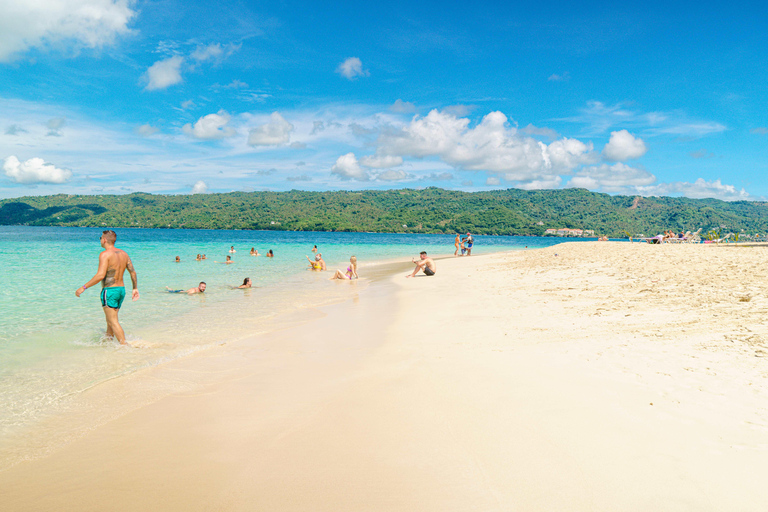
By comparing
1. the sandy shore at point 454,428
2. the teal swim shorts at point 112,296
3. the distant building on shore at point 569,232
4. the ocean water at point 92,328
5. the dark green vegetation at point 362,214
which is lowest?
the ocean water at point 92,328

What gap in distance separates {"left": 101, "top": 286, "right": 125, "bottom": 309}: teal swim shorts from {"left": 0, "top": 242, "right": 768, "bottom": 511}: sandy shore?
2.48 m

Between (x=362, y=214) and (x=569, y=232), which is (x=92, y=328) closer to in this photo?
(x=569, y=232)

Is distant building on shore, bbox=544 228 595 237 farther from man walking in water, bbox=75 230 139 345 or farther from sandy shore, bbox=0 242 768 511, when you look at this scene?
man walking in water, bbox=75 230 139 345

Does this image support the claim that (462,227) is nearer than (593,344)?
No

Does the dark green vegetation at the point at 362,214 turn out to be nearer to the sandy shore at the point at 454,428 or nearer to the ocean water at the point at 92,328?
the ocean water at the point at 92,328

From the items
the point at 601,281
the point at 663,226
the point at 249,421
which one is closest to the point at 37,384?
the point at 249,421

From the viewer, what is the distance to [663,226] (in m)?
135

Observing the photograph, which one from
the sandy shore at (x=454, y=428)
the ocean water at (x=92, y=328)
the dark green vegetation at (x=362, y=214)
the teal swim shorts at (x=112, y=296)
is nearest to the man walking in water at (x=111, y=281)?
the teal swim shorts at (x=112, y=296)

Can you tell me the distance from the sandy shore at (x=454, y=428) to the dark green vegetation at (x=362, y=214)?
152906 mm

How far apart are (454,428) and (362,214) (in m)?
179

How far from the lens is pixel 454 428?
4168 millimetres

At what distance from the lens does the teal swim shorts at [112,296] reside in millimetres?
7975

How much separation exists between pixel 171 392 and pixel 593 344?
22.1 feet

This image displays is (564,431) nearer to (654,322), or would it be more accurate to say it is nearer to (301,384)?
(301,384)
